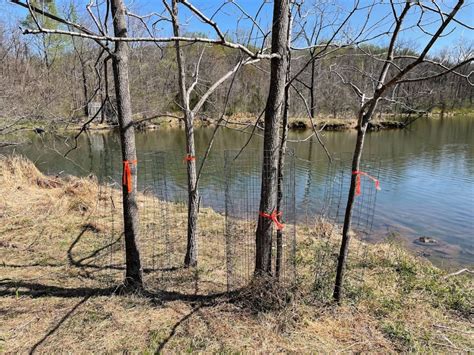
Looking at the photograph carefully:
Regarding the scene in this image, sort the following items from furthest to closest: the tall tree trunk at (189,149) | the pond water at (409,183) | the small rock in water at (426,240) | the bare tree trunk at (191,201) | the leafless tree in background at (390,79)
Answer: the pond water at (409,183)
the small rock in water at (426,240)
the bare tree trunk at (191,201)
the tall tree trunk at (189,149)
the leafless tree in background at (390,79)

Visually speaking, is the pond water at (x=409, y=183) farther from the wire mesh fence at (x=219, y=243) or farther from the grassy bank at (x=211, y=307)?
the grassy bank at (x=211, y=307)

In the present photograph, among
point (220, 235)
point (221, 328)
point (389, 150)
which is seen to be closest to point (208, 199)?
point (220, 235)

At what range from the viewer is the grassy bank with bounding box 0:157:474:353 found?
2516 mm

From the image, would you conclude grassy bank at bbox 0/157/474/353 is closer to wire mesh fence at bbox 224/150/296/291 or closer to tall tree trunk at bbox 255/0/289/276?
wire mesh fence at bbox 224/150/296/291

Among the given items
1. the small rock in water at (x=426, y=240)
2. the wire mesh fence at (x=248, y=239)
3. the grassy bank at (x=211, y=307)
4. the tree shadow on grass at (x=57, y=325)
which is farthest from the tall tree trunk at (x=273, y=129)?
the small rock in water at (x=426, y=240)

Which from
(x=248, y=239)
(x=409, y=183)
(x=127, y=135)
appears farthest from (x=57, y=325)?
(x=409, y=183)

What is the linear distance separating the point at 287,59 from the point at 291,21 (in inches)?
15.8

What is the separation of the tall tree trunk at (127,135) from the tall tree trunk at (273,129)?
118 centimetres

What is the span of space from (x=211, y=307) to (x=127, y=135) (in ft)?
5.56

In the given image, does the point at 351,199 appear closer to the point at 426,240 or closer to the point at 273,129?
the point at 273,129

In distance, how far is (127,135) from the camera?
3.02 metres

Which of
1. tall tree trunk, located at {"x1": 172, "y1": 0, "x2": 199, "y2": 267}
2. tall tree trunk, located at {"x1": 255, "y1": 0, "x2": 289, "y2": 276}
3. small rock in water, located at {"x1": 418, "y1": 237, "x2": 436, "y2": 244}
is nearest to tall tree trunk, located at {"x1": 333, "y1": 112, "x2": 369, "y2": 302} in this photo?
tall tree trunk, located at {"x1": 255, "y1": 0, "x2": 289, "y2": 276}

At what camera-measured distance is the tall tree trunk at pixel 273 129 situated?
8.77 feet

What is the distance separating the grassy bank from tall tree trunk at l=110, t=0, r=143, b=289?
0.30 metres
